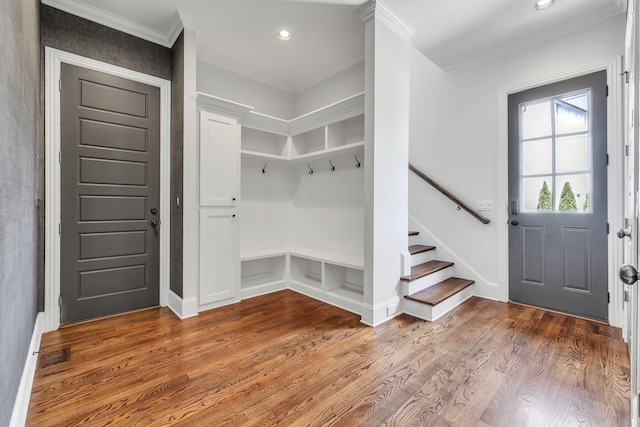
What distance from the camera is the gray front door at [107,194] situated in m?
2.51

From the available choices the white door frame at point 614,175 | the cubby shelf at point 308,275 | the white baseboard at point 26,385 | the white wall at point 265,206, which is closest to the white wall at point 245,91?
the white wall at point 265,206

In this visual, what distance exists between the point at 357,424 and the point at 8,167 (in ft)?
6.18

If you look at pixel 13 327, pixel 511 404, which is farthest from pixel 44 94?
pixel 511 404

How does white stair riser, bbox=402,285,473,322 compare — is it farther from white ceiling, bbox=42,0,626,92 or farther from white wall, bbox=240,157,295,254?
Answer: white ceiling, bbox=42,0,626,92

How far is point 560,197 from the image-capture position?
2799 millimetres

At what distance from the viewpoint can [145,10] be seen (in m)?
2.58

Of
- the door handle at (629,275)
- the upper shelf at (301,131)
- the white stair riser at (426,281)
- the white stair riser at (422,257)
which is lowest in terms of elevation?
the white stair riser at (426,281)

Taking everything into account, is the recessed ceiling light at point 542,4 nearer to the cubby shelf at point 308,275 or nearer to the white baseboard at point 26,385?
the cubby shelf at point 308,275

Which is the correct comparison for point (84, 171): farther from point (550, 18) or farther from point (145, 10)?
point (550, 18)

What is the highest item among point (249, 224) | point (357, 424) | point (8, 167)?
point (8, 167)

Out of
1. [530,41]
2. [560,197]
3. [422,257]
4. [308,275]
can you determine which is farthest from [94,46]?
[560,197]

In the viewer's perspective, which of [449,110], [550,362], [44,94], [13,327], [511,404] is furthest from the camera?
[449,110]

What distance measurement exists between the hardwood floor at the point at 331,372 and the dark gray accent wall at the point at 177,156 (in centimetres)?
46

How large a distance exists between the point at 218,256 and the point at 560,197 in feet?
11.2
